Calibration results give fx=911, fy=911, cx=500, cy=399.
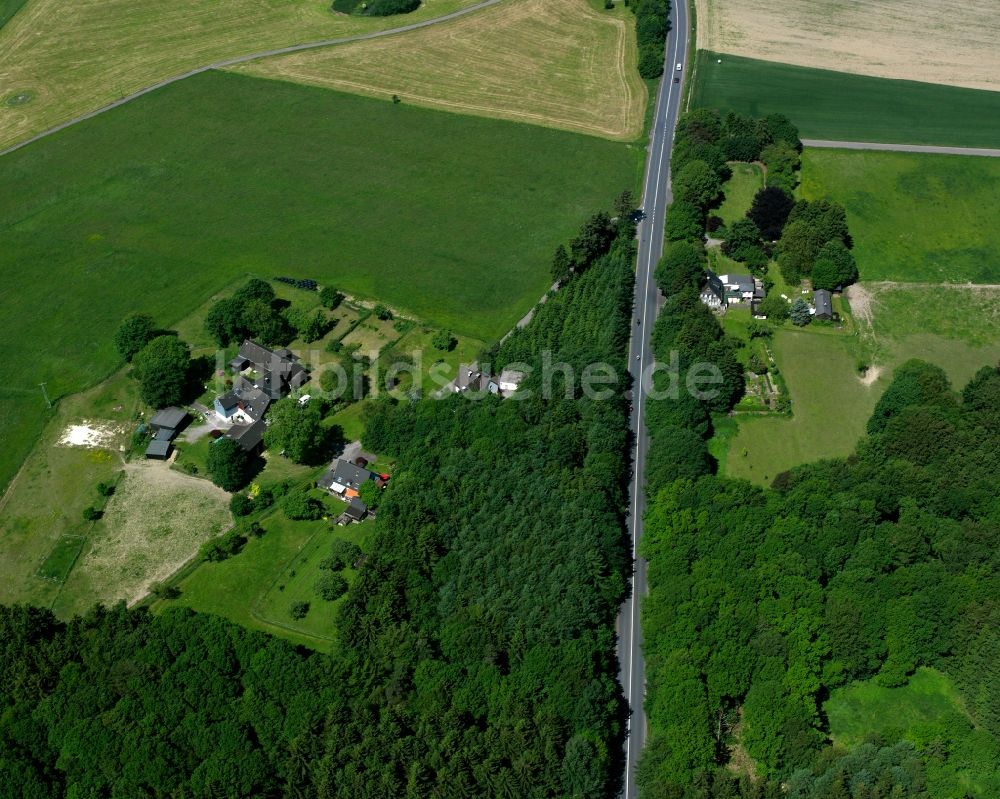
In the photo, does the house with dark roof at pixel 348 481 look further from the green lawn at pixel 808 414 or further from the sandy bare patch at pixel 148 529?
the green lawn at pixel 808 414

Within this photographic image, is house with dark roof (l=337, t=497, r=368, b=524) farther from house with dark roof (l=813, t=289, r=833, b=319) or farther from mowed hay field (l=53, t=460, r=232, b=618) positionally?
house with dark roof (l=813, t=289, r=833, b=319)

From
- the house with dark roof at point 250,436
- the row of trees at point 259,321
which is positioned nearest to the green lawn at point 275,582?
the house with dark roof at point 250,436

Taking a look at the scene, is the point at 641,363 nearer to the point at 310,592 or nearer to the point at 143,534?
the point at 310,592

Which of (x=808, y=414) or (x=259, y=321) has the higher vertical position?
(x=259, y=321)

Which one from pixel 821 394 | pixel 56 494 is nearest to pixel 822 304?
pixel 821 394

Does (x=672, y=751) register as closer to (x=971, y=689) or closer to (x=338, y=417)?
(x=971, y=689)

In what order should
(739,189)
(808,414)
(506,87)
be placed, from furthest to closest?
Result: (506,87) < (739,189) < (808,414)

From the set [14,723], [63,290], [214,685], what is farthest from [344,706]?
[63,290]
